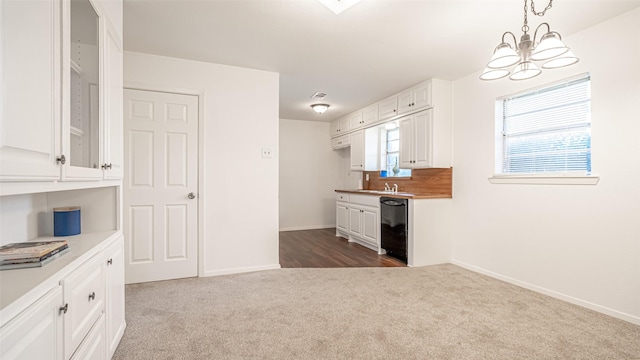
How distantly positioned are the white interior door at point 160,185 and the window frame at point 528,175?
348 centimetres

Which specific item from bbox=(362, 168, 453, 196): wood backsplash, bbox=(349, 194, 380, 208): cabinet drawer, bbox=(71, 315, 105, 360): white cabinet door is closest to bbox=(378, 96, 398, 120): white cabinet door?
bbox=(362, 168, 453, 196): wood backsplash

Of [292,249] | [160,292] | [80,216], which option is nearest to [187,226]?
[160,292]

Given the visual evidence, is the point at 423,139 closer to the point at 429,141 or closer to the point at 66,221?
the point at 429,141

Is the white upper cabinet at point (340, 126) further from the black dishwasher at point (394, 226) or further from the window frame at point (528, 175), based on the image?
the window frame at point (528, 175)

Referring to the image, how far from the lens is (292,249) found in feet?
15.4

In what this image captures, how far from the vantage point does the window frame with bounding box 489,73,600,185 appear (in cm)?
265

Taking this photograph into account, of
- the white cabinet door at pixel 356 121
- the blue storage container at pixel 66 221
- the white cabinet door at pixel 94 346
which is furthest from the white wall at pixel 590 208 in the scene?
the blue storage container at pixel 66 221

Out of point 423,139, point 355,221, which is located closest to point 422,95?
point 423,139

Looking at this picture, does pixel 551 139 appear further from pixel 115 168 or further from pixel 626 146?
pixel 115 168

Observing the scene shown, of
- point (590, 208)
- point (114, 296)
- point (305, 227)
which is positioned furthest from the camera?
point (305, 227)

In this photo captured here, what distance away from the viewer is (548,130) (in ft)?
9.78

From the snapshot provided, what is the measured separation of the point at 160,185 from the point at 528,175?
3.93 metres

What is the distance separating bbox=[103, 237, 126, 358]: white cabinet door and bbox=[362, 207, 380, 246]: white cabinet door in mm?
3378

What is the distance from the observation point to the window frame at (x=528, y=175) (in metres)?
2.65
